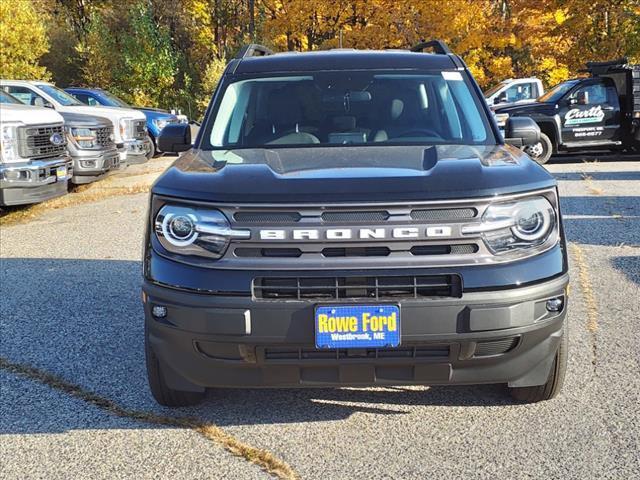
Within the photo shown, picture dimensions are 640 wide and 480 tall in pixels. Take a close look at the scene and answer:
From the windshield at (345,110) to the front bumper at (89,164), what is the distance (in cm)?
798

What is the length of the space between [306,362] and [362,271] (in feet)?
1.51

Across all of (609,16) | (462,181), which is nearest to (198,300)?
(462,181)

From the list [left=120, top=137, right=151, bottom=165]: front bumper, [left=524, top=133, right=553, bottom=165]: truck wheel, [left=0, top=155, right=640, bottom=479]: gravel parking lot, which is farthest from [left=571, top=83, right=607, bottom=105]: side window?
[left=0, top=155, right=640, bottom=479]: gravel parking lot

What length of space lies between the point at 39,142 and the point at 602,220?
286 inches

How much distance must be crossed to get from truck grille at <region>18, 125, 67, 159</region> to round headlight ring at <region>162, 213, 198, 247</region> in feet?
22.3

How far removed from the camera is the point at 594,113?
1584cm

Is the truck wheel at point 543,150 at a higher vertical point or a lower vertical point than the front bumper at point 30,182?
lower

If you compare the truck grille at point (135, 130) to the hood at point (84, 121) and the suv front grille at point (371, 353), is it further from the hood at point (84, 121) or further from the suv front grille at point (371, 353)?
the suv front grille at point (371, 353)

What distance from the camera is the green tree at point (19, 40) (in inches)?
1086

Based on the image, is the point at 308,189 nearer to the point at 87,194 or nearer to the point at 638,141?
the point at 87,194

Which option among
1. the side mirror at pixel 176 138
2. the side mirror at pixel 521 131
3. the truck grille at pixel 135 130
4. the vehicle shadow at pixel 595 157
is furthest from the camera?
the vehicle shadow at pixel 595 157

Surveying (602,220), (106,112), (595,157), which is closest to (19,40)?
(106,112)

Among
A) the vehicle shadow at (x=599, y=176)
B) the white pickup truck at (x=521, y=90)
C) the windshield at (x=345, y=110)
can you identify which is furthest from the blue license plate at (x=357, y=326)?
the white pickup truck at (x=521, y=90)

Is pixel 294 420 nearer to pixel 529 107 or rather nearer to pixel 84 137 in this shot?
pixel 84 137
